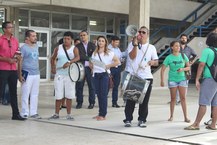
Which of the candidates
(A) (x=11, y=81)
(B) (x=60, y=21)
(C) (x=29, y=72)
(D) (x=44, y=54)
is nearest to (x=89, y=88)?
(C) (x=29, y=72)

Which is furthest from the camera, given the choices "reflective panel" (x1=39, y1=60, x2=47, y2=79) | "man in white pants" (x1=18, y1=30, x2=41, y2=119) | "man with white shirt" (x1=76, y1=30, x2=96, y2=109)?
"reflective panel" (x1=39, y1=60, x2=47, y2=79)

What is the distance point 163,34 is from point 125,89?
58.8 feet

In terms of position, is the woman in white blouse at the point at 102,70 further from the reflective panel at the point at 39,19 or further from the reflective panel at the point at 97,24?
the reflective panel at the point at 97,24

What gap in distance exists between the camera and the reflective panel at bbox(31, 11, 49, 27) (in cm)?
1989

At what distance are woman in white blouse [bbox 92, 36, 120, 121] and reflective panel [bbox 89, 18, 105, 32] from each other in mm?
13348

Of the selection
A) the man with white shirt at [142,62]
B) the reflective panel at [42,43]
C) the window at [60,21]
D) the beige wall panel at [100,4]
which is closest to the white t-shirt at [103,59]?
the man with white shirt at [142,62]

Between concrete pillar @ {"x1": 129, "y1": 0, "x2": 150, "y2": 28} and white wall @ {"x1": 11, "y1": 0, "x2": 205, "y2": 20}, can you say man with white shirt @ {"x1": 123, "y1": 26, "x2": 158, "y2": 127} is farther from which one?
white wall @ {"x1": 11, "y1": 0, "x2": 205, "y2": 20}

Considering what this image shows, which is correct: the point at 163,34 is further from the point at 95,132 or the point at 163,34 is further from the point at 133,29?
the point at 95,132

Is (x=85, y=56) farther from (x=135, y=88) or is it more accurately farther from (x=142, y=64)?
(x=135, y=88)

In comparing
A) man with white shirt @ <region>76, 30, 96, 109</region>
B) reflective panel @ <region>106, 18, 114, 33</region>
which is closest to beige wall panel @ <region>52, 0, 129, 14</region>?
reflective panel @ <region>106, 18, 114, 33</region>

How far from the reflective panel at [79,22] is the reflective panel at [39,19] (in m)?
1.67

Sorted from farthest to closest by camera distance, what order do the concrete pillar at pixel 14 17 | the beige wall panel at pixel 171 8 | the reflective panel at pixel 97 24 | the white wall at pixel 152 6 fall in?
the beige wall panel at pixel 171 8
the reflective panel at pixel 97 24
the white wall at pixel 152 6
the concrete pillar at pixel 14 17

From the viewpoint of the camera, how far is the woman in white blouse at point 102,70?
897 centimetres

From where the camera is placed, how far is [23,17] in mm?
19469
